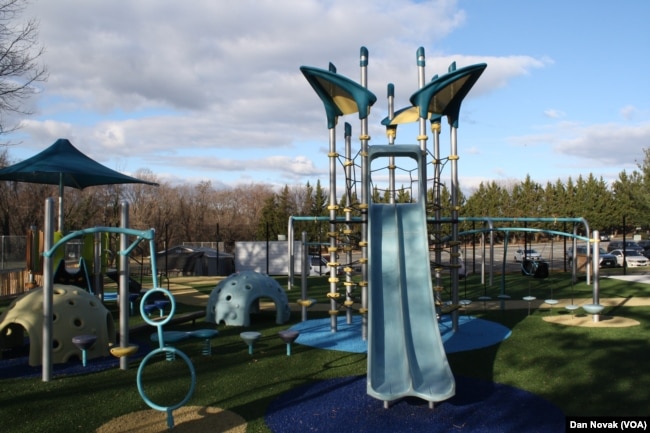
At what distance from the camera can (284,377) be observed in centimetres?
811

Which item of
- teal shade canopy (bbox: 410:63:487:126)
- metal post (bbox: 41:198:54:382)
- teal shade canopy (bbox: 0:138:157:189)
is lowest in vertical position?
metal post (bbox: 41:198:54:382)

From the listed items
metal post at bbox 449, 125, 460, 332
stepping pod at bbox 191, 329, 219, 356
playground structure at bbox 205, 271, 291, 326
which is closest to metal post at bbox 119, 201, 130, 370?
stepping pod at bbox 191, 329, 219, 356

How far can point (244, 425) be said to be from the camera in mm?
6023

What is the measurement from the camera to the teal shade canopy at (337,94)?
10.8m

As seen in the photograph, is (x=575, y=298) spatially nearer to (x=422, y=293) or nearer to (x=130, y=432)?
(x=422, y=293)

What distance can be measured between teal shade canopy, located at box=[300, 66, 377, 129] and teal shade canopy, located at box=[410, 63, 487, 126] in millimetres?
1051

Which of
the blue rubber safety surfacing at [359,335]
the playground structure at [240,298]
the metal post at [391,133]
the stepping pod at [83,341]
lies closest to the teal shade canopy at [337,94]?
the metal post at [391,133]

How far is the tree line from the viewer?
41806mm

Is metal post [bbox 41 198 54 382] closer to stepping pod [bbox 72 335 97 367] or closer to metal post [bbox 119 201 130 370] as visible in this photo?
stepping pod [bbox 72 335 97 367]

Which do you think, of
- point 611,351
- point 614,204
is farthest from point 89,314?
point 614,204

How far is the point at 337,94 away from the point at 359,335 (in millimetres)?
5463

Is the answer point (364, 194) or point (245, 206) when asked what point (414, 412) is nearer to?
point (364, 194)

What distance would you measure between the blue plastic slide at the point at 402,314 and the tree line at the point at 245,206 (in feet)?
114

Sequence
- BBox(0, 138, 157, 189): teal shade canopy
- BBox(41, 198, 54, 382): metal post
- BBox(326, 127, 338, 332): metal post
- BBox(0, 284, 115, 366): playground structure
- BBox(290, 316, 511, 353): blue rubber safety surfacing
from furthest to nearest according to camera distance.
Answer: BBox(0, 138, 157, 189): teal shade canopy, BBox(326, 127, 338, 332): metal post, BBox(290, 316, 511, 353): blue rubber safety surfacing, BBox(0, 284, 115, 366): playground structure, BBox(41, 198, 54, 382): metal post
